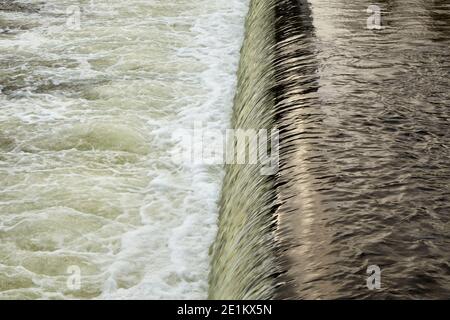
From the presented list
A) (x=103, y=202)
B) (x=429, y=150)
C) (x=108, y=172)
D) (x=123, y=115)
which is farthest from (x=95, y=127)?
(x=429, y=150)

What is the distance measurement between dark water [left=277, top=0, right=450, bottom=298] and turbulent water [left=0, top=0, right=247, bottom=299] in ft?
3.43

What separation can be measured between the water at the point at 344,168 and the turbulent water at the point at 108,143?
38cm

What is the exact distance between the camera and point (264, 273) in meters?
3.49

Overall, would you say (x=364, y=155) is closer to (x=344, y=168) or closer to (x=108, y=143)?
(x=344, y=168)

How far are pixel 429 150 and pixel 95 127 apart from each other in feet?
10.1

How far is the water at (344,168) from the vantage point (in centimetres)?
340

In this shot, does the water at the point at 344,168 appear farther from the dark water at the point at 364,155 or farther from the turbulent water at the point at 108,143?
the turbulent water at the point at 108,143

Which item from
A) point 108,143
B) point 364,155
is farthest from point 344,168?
point 108,143

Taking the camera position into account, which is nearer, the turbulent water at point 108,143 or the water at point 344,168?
the water at point 344,168

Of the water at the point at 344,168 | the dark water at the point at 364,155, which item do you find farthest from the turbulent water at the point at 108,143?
the dark water at the point at 364,155

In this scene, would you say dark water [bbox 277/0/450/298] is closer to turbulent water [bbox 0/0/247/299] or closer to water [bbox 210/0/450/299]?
water [bbox 210/0/450/299]

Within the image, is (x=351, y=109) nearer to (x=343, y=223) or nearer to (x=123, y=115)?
(x=343, y=223)

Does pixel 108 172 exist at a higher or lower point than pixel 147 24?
lower

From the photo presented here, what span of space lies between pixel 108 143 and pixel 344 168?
2.58 m
